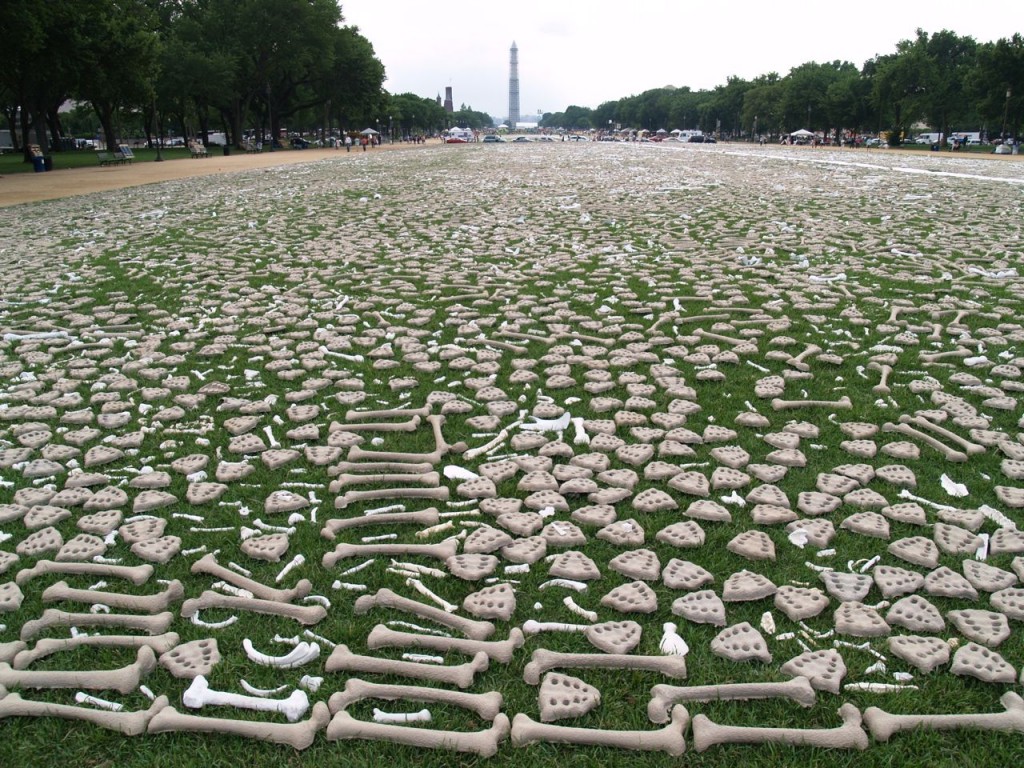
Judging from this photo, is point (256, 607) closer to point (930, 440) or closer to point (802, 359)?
point (930, 440)

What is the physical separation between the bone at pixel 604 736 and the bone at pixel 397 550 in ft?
3.56

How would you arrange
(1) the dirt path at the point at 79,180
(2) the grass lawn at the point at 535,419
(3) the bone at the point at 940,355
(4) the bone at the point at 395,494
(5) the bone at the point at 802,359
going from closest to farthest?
A: 1. (2) the grass lawn at the point at 535,419
2. (4) the bone at the point at 395,494
3. (5) the bone at the point at 802,359
4. (3) the bone at the point at 940,355
5. (1) the dirt path at the point at 79,180

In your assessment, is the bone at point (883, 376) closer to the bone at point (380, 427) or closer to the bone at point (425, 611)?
the bone at point (380, 427)

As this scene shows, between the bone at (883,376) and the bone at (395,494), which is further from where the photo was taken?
the bone at (883,376)

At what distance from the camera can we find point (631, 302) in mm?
7988

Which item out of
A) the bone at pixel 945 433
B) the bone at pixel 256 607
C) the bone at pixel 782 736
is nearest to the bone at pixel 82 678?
the bone at pixel 256 607

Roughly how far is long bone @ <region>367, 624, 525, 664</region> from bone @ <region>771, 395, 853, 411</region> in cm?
296

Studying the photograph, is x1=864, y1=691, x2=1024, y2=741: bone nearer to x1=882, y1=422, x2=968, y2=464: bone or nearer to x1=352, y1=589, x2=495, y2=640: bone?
x1=352, y1=589, x2=495, y2=640: bone

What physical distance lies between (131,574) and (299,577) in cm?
76

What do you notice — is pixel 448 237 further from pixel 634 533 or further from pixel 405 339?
pixel 634 533

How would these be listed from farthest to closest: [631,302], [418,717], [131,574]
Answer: [631,302] < [131,574] < [418,717]

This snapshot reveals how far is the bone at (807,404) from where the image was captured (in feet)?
16.7

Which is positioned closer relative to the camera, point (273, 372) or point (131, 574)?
point (131, 574)

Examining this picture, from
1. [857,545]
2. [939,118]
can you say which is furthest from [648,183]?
[939,118]
